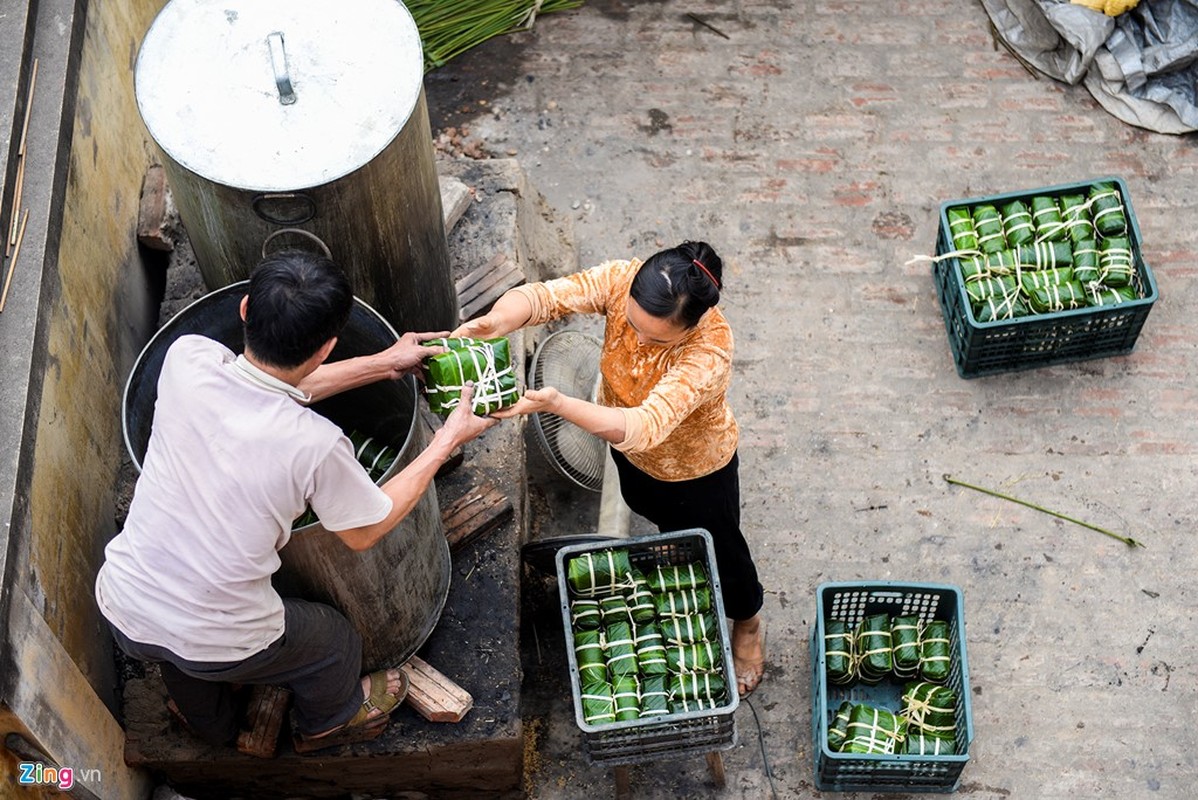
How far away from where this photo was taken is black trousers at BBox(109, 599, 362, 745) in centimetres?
337

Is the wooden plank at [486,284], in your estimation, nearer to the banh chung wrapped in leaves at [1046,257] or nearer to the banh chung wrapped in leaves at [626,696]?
the banh chung wrapped in leaves at [626,696]

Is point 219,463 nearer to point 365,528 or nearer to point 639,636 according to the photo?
point 365,528

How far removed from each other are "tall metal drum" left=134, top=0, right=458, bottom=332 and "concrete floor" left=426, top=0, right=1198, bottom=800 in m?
1.64

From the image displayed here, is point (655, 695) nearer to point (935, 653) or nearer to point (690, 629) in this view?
point (690, 629)

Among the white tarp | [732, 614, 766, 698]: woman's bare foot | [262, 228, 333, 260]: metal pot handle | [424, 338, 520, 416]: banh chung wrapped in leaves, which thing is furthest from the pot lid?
the white tarp

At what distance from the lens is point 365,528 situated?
10.2 feet

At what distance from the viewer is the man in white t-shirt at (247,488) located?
2881mm

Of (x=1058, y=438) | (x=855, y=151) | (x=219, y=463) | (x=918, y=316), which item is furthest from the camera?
(x=855, y=151)

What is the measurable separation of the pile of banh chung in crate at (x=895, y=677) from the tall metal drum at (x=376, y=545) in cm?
140

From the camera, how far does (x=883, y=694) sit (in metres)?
4.48

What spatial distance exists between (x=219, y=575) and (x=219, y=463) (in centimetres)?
32

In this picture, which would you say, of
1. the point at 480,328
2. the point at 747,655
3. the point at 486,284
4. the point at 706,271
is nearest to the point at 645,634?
the point at 747,655

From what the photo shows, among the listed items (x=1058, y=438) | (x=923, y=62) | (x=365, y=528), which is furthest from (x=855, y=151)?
(x=365, y=528)

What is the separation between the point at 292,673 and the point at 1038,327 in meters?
3.17
